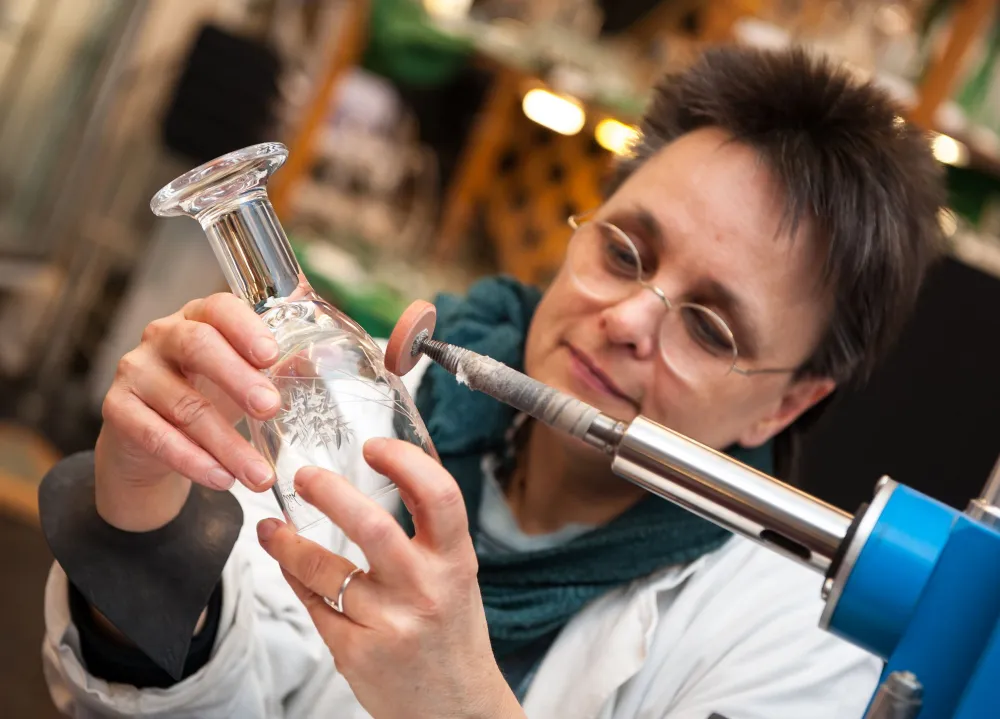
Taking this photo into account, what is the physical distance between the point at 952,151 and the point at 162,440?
2.10 meters

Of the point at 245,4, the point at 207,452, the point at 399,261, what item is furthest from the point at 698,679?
the point at 245,4

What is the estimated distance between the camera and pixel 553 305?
0.98m

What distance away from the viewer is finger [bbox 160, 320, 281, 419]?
564mm

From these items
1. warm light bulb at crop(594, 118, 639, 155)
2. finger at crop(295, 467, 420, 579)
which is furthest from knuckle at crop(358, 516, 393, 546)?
warm light bulb at crop(594, 118, 639, 155)

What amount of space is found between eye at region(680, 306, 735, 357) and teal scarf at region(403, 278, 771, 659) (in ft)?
0.59

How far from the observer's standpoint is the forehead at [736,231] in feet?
2.96

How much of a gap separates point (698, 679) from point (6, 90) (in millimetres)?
2104

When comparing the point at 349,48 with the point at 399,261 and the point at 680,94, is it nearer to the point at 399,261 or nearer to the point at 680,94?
the point at 399,261

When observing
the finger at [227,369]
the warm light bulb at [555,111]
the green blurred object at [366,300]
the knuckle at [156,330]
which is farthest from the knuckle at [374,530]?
the warm light bulb at [555,111]

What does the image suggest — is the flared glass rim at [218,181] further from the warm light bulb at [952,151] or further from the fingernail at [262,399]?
the warm light bulb at [952,151]

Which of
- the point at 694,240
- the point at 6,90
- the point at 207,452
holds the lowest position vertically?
the point at 6,90

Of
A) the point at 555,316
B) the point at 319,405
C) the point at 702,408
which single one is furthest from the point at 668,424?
the point at 319,405

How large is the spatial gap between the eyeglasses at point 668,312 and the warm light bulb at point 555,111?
4.26 ft

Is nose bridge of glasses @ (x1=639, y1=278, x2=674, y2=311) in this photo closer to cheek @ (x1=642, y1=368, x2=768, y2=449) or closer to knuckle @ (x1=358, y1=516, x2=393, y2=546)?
cheek @ (x1=642, y1=368, x2=768, y2=449)
